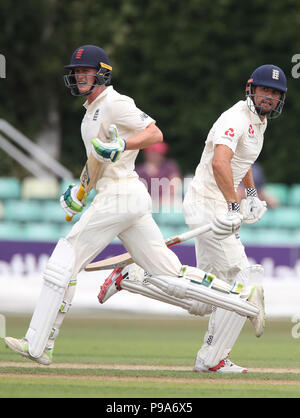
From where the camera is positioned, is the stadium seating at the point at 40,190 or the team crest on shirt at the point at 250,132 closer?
the team crest on shirt at the point at 250,132

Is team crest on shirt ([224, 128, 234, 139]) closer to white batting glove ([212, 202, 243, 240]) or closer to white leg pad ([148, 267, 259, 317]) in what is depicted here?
white batting glove ([212, 202, 243, 240])

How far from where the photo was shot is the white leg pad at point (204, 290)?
20.1 ft

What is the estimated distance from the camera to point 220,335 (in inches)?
254

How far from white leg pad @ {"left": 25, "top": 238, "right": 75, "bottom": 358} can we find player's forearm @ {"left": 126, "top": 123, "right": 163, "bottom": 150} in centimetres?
64

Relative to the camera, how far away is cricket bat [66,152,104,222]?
6113 millimetres

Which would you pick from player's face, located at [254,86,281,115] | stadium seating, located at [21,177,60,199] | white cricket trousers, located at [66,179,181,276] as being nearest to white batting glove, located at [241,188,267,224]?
player's face, located at [254,86,281,115]

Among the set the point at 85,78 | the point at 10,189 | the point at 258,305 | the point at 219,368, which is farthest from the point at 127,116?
the point at 10,189

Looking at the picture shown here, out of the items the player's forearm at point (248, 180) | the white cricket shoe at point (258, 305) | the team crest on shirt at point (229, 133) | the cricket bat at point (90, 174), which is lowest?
the white cricket shoe at point (258, 305)

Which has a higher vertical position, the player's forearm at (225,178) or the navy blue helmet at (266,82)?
the navy blue helmet at (266,82)

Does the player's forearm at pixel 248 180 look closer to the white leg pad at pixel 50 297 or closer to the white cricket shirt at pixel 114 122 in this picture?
the white cricket shirt at pixel 114 122

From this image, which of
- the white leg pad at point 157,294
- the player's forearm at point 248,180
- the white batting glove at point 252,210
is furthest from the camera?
the player's forearm at point 248,180

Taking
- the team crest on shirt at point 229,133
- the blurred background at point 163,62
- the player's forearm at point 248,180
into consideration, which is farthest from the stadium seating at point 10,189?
the team crest on shirt at point 229,133

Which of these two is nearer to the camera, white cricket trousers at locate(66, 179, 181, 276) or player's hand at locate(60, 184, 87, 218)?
white cricket trousers at locate(66, 179, 181, 276)

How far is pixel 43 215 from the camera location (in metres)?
12.3
